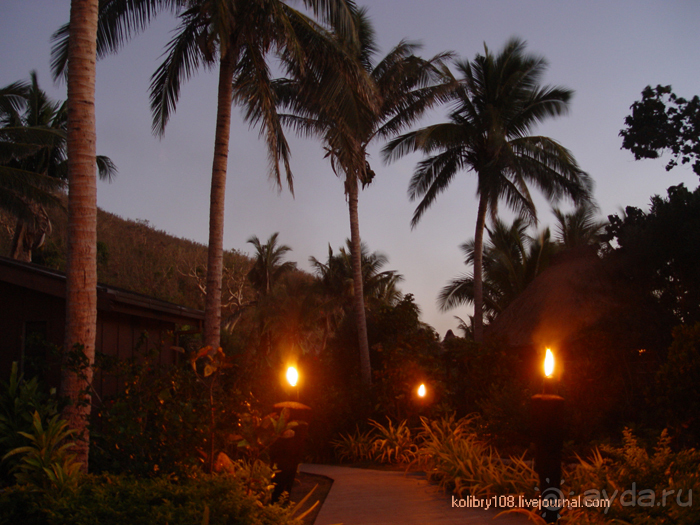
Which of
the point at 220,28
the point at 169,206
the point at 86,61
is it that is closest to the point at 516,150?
the point at 169,206

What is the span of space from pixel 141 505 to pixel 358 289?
10.6 metres

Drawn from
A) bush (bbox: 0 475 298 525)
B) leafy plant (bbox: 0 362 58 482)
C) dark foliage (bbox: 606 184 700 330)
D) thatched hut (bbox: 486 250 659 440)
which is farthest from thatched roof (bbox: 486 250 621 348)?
leafy plant (bbox: 0 362 58 482)

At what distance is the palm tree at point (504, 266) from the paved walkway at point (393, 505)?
16.6 metres

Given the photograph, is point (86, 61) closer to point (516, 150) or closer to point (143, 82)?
point (143, 82)

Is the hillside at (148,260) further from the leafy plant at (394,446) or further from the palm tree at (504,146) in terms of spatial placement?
the leafy plant at (394,446)

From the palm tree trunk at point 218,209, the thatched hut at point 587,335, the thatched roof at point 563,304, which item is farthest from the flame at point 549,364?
the thatched roof at point 563,304

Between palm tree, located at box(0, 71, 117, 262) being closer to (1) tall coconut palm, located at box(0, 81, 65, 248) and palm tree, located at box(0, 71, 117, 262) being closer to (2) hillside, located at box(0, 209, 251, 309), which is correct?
(1) tall coconut palm, located at box(0, 81, 65, 248)

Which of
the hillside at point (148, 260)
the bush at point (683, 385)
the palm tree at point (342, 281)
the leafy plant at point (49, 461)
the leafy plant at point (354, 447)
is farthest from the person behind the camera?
the hillside at point (148, 260)

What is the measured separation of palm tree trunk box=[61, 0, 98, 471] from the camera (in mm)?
5000

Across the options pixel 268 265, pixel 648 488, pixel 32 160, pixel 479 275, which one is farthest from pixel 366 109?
pixel 268 265

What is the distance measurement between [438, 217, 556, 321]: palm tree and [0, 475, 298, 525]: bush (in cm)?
1989

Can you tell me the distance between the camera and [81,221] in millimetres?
5305

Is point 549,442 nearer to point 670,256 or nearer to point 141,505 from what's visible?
point 141,505

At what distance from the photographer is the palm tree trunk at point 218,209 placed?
29.0 feet
